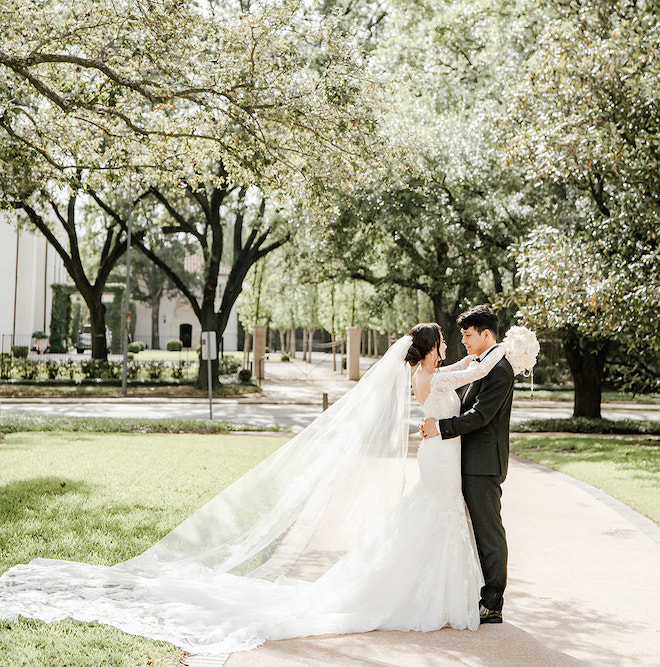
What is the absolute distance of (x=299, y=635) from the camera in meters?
4.60

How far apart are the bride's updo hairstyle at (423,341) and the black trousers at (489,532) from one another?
895mm

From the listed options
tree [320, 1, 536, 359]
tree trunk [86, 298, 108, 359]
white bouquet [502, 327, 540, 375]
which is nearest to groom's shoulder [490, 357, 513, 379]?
white bouquet [502, 327, 540, 375]

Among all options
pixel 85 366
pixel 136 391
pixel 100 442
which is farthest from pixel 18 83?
pixel 85 366

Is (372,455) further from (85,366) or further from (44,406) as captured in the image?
(85,366)

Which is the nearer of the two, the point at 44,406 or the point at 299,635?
the point at 299,635

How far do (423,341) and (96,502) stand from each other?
16.3ft

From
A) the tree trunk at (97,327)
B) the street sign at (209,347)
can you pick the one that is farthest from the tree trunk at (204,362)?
the street sign at (209,347)

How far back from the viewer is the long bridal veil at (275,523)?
5148 millimetres

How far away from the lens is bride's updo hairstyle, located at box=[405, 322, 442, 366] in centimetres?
523

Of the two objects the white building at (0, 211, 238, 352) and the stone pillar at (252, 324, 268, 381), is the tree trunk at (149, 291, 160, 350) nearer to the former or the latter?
the white building at (0, 211, 238, 352)

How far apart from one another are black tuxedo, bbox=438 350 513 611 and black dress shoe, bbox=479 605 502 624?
0.03 m

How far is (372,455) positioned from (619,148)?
10.2 m

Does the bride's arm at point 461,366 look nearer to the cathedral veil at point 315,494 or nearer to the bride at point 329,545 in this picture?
the bride at point 329,545

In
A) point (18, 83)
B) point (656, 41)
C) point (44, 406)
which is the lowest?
point (44, 406)
